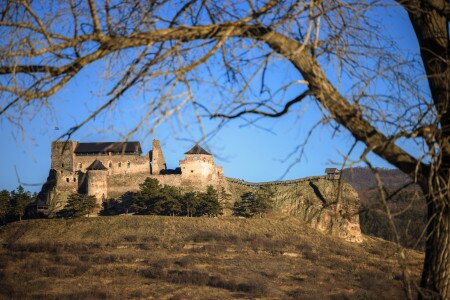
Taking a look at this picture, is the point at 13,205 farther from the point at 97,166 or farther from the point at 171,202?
the point at 171,202

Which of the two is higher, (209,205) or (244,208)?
(209,205)

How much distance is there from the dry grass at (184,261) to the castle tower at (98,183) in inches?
253

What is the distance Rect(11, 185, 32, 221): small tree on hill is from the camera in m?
43.8

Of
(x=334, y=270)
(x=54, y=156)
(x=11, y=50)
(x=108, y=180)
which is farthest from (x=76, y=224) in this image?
(x=11, y=50)

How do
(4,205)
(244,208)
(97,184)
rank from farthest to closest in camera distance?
(97,184), (244,208), (4,205)

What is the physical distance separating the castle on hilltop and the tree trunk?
43.6m

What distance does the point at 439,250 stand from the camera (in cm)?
309

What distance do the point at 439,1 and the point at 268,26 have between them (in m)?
1.33

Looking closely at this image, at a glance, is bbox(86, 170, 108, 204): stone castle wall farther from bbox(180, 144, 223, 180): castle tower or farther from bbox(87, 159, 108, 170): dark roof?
bbox(180, 144, 223, 180): castle tower

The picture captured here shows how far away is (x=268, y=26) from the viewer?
121 inches

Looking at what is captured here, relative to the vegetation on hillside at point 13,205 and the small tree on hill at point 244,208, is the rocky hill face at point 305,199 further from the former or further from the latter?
the vegetation on hillside at point 13,205

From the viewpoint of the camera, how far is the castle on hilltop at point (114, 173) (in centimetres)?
4694

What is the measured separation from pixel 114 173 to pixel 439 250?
47887 millimetres

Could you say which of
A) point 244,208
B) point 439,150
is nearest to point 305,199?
point 244,208
